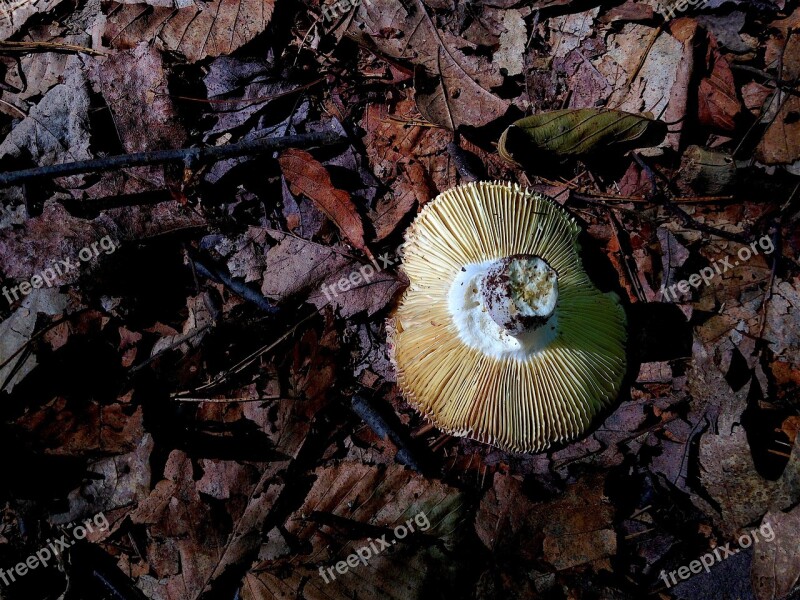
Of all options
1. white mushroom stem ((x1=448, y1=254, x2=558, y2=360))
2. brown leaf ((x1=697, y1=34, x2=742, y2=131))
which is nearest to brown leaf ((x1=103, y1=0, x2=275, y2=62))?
white mushroom stem ((x1=448, y1=254, x2=558, y2=360))

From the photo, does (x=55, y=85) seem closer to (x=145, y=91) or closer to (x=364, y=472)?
(x=145, y=91)

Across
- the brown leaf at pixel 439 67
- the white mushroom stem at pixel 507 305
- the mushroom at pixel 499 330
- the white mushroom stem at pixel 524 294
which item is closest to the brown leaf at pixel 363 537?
the mushroom at pixel 499 330

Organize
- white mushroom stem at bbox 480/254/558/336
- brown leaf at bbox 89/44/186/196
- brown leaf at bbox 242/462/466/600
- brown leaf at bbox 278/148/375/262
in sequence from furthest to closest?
brown leaf at bbox 89/44/186/196 → brown leaf at bbox 278/148/375/262 → brown leaf at bbox 242/462/466/600 → white mushroom stem at bbox 480/254/558/336

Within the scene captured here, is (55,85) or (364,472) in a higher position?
(55,85)

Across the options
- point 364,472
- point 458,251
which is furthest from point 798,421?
point 364,472

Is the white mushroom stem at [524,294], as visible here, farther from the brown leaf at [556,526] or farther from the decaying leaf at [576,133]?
the brown leaf at [556,526]

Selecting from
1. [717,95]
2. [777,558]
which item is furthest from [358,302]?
[777,558]

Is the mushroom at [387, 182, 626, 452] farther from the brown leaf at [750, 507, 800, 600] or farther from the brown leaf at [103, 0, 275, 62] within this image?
the brown leaf at [103, 0, 275, 62]
